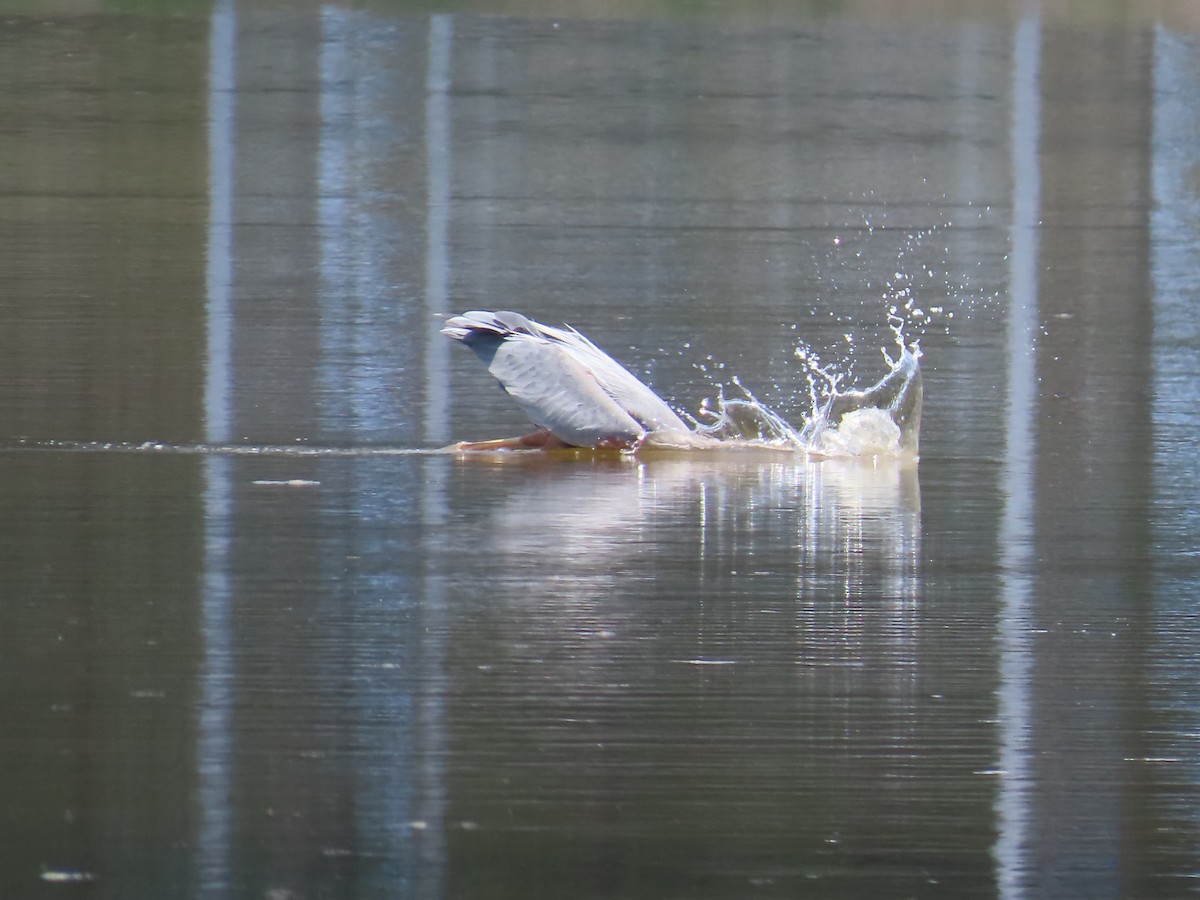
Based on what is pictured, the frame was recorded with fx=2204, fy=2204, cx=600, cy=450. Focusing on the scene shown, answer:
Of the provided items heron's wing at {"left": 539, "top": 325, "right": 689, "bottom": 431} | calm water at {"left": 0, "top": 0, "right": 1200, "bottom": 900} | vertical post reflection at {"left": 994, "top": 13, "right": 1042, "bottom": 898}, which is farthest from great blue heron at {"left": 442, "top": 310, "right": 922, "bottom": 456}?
vertical post reflection at {"left": 994, "top": 13, "right": 1042, "bottom": 898}

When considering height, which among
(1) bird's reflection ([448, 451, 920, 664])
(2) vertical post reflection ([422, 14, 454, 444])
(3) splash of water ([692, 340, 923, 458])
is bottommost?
(1) bird's reflection ([448, 451, 920, 664])

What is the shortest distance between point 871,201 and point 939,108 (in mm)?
2854

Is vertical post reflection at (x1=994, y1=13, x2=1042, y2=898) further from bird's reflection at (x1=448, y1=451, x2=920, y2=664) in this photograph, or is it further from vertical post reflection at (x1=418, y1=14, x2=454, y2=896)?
vertical post reflection at (x1=418, y1=14, x2=454, y2=896)

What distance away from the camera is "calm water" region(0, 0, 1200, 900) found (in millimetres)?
4234

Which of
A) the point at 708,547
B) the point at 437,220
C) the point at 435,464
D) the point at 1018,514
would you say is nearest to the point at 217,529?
the point at 708,547

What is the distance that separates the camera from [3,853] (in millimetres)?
3926

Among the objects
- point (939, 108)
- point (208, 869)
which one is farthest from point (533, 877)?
point (939, 108)

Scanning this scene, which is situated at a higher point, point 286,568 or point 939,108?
point 939,108

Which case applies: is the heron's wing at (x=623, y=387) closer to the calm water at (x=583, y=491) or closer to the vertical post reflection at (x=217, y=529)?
the calm water at (x=583, y=491)

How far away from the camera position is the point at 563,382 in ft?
28.7

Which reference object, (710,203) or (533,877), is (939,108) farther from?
(533,877)

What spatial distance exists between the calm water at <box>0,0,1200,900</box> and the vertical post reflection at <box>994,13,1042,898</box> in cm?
2

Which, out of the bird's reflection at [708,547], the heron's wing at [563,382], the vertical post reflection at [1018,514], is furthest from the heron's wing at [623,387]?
the vertical post reflection at [1018,514]

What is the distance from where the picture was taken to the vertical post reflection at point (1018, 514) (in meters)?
4.30
